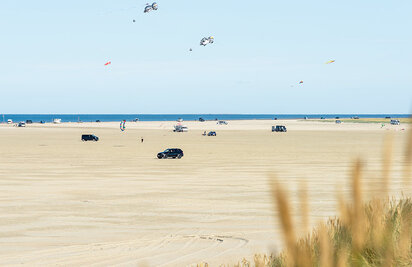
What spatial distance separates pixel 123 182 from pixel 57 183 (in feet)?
12.0

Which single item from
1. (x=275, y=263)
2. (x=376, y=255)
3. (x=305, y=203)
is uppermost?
(x=305, y=203)

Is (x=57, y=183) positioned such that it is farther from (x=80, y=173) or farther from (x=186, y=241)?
(x=186, y=241)

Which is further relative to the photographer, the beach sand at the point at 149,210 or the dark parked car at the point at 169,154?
the dark parked car at the point at 169,154

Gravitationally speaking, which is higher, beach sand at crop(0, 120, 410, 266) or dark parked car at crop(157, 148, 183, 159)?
dark parked car at crop(157, 148, 183, 159)

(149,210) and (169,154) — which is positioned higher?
(169,154)

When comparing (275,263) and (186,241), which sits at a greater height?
(275,263)

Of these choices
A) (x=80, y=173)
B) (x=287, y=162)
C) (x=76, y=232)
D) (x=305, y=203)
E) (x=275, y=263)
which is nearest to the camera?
(x=305, y=203)

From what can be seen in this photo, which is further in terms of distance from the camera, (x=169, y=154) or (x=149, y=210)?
(x=169, y=154)

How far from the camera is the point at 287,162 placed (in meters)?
46.7

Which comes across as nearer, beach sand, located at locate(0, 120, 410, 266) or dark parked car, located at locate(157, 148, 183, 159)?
beach sand, located at locate(0, 120, 410, 266)

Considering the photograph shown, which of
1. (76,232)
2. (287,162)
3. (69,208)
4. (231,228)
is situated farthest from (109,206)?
(287,162)

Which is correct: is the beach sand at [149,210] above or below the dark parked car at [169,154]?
below

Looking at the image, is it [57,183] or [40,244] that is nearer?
[40,244]

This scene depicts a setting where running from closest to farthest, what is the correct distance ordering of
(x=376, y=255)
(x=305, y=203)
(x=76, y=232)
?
1. (x=305, y=203)
2. (x=376, y=255)
3. (x=76, y=232)
